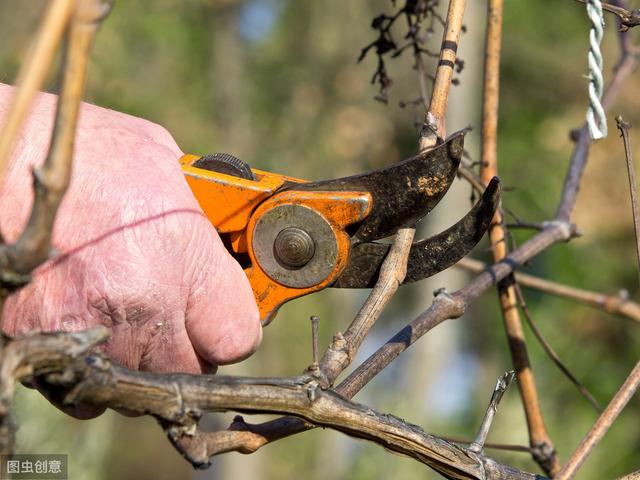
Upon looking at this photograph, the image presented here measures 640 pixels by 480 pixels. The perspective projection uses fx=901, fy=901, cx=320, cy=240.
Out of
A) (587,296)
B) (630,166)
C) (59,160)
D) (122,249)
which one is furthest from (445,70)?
(587,296)

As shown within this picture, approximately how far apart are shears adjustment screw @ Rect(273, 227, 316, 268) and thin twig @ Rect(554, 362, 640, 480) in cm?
54

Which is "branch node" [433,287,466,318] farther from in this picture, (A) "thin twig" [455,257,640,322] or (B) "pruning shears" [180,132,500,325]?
(A) "thin twig" [455,257,640,322]

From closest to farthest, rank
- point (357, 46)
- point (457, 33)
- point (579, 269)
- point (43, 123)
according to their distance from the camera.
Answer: point (43, 123)
point (457, 33)
point (579, 269)
point (357, 46)

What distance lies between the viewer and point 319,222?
1540 mm

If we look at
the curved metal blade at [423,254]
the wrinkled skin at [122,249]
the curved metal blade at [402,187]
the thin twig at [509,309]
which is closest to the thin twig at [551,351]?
the thin twig at [509,309]

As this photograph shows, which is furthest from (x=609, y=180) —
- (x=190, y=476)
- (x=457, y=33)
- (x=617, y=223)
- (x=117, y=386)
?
(x=117, y=386)

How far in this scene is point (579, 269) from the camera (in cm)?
861

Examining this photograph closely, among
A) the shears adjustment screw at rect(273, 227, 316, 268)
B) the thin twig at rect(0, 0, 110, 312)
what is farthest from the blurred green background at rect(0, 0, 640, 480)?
the thin twig at rect(0, 0, 110, 312)

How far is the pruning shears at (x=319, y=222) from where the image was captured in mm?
1508

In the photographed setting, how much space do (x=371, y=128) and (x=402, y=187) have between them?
364 inches

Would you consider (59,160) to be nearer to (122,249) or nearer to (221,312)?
(122,249)

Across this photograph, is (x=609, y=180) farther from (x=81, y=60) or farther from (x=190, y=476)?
(x=81, y=60)

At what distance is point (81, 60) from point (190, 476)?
1483 centimetres

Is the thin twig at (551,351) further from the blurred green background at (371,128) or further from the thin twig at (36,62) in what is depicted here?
the blurred green background at (371,128)
